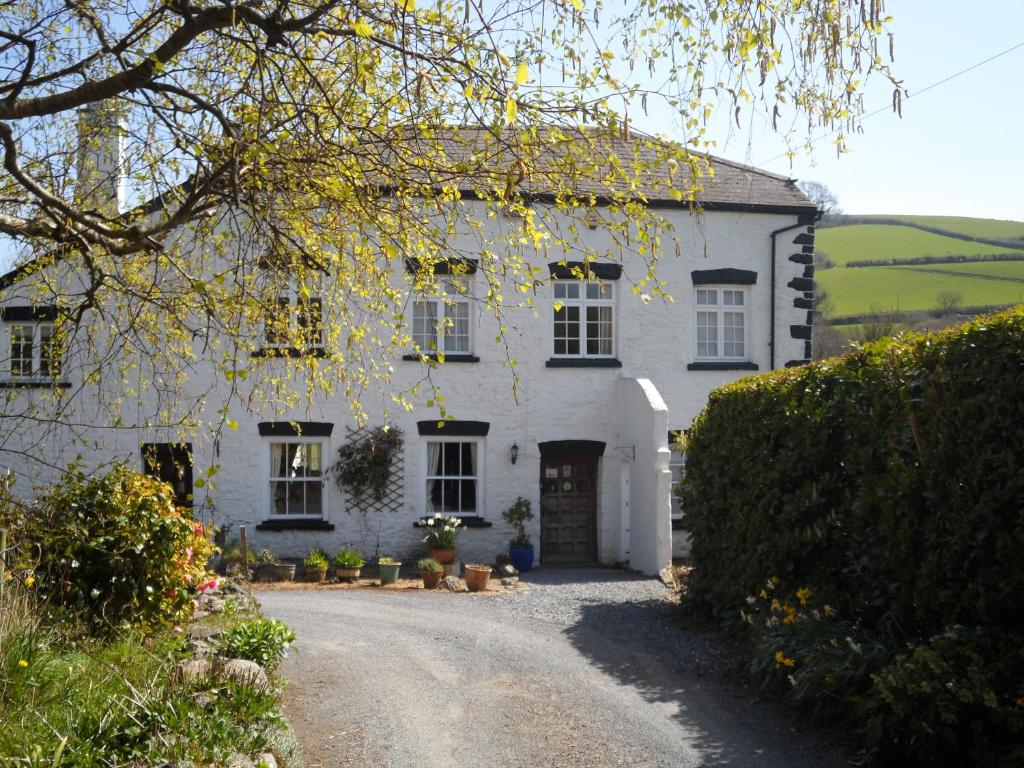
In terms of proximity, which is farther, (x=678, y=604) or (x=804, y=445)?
(x=678, y=604)

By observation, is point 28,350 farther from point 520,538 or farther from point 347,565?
point 520,538

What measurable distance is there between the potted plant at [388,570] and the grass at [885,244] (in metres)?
30.2

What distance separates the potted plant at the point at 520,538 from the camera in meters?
16.8

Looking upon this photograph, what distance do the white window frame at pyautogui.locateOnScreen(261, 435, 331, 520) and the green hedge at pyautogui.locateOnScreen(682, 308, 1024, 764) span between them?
9.15 meters

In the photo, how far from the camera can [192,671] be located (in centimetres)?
627

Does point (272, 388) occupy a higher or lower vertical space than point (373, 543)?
higher

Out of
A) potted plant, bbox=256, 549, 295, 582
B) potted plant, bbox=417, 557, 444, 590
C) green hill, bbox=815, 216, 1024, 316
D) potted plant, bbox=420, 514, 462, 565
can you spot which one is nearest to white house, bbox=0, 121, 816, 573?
potted plant, bbox=420, 514, 462, 565

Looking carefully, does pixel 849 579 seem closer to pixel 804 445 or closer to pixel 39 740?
pixel 804 445

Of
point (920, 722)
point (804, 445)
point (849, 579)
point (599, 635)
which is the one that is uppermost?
point (804, 445)

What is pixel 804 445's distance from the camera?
8.21m

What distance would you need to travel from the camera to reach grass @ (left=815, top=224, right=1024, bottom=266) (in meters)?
39.0

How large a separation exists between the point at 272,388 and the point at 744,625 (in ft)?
23.2

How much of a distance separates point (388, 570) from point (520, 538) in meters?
2.62

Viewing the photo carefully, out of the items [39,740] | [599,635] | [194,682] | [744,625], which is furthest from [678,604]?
[39,740]
